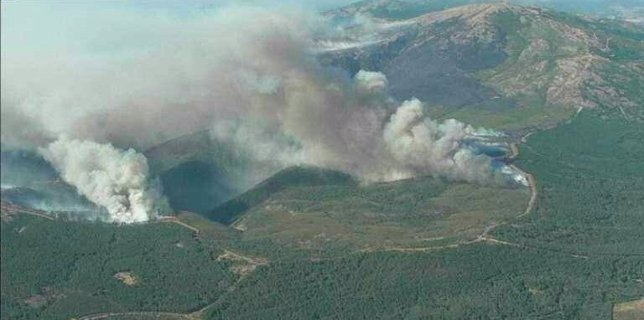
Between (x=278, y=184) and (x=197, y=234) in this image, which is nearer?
(x=197, y=234)

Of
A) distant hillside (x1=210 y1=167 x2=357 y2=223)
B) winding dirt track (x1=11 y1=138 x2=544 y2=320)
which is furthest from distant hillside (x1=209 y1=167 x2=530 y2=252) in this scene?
winding dirt track (x1=11 y1=138 x2=544 y2=320)

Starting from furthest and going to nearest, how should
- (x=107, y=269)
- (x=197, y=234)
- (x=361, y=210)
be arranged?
(x=361, y=210) < (x=197, y=234) < (x=107, y=269)

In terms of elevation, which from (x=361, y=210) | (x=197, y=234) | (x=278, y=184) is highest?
(x=278, y=184)

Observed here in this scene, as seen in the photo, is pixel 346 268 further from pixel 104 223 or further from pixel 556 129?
pixel 556 129

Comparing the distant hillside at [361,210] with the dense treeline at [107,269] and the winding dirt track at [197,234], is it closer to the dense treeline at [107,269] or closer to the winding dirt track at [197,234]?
the winding dirt track at [197,234]

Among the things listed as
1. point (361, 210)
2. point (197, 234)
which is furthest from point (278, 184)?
point (197, 234)

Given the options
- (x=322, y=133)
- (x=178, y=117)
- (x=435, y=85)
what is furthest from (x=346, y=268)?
(x=435, y=85)

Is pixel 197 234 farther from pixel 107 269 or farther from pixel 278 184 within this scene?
pixel 278 184

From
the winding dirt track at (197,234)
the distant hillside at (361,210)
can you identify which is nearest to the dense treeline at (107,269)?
the winding dirt track at (197,234)

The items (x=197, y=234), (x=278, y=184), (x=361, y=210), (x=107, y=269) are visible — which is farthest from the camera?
(x=278, y=184)
